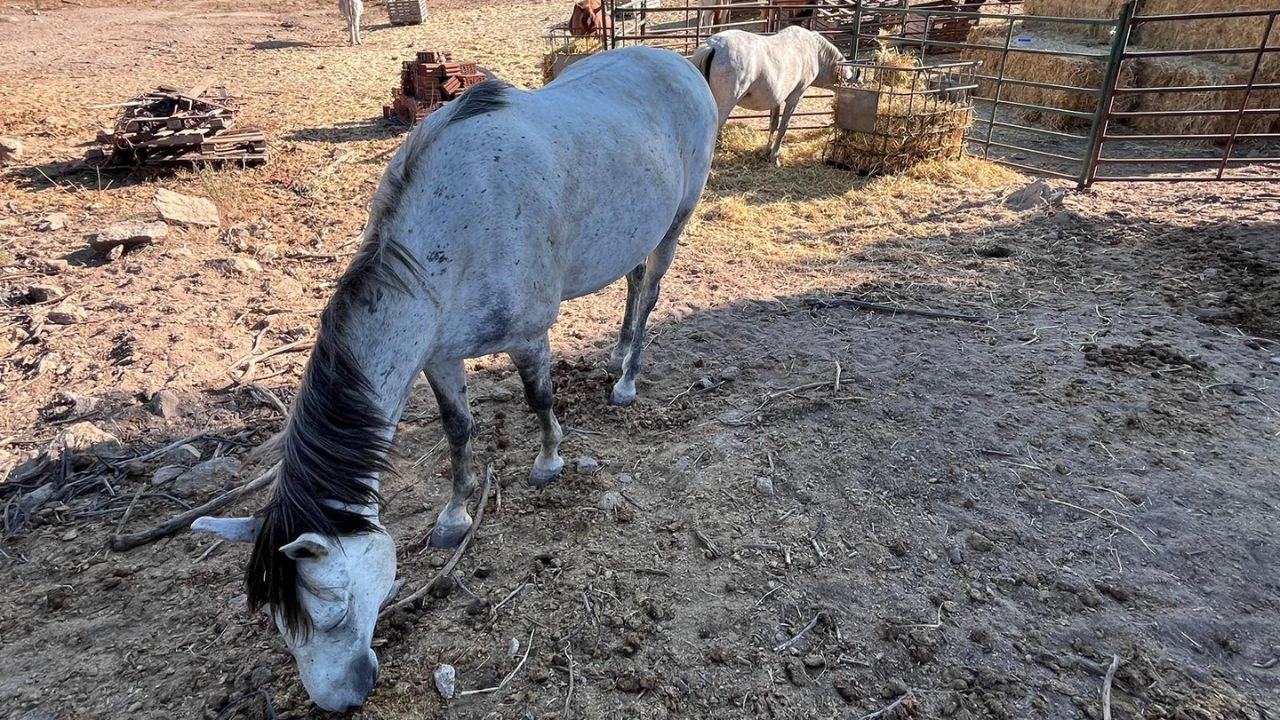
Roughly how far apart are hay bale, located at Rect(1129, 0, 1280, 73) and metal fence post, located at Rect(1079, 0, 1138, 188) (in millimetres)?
2184

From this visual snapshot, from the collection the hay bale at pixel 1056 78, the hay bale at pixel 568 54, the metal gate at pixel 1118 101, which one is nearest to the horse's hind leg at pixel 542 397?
the metal gate at pixel 1118 101

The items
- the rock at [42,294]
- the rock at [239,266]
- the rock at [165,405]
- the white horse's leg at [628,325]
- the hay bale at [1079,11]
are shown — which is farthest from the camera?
the hay bale at [1079,11]

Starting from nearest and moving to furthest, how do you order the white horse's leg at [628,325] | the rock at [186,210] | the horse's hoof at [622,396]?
the horse's hoof at [622,396], the white horse's leg at [628,325], the rock at [186,210]

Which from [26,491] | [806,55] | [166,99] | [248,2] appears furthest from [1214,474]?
[248,2]

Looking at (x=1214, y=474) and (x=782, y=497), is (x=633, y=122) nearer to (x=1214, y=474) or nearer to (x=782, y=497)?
(x=782, y=497)

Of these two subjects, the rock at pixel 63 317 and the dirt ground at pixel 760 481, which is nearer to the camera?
the dirt ground at pixel 760 481

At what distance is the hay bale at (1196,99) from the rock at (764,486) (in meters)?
9.02

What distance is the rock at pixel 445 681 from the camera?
7.44ft

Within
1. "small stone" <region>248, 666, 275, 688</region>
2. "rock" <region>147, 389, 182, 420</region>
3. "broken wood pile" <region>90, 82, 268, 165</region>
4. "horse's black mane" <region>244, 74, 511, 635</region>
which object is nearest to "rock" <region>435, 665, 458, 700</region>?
"small stone" <region>248, 666, 275, 688</region>

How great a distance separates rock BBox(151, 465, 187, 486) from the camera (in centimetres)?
316

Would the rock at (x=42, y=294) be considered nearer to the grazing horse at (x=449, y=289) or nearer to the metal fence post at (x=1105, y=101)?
the grazing horse at (x=449, y=289)

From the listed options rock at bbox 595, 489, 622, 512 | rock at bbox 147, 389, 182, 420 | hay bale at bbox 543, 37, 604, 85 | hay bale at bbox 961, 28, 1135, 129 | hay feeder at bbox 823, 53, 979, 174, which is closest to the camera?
rock at bbox 595, 489, 622, 512

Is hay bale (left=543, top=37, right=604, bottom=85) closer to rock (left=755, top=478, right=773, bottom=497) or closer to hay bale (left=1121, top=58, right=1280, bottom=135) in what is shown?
hay bale (left=1121, top=58, right=1280, bottom=135)

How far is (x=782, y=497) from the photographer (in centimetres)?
309
